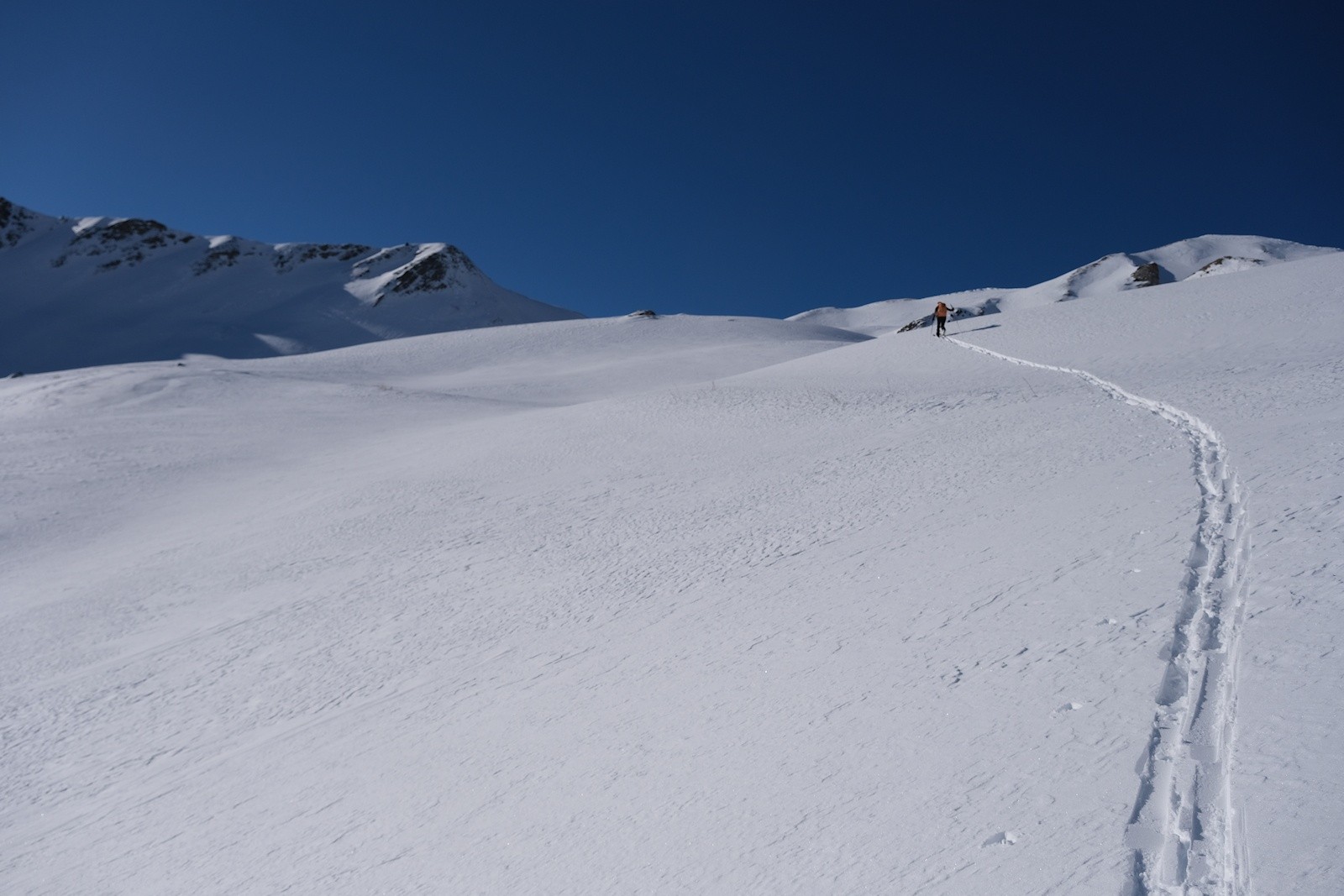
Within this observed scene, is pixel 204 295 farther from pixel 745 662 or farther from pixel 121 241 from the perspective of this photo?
pixel 745 662

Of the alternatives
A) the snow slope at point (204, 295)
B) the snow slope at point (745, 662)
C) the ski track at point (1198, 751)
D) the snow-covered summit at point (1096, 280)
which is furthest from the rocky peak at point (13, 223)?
the ski track at point (1198, 751)

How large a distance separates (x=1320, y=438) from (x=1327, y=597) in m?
4.57

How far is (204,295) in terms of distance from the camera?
93.6 m

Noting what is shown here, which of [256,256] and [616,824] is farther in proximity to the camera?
[256,256]

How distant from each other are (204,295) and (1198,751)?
108 metres

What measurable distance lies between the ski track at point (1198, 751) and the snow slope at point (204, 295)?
8207cm

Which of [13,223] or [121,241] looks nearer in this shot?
[121,241]

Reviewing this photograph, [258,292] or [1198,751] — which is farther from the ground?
[258,292]

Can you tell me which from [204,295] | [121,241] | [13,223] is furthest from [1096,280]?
[13,223]

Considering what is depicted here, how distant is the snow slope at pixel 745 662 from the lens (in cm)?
394

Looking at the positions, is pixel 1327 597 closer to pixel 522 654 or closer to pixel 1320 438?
pixel 1320 438

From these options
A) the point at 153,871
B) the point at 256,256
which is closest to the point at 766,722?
the point at 153,871

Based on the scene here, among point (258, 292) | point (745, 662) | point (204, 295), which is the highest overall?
point (258, 292)

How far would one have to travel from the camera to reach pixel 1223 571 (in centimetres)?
574
